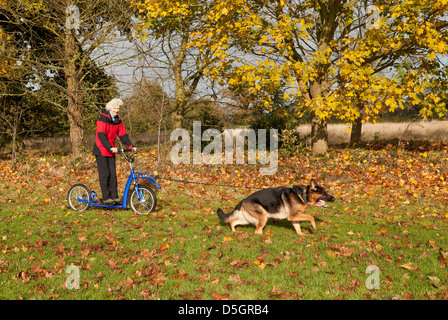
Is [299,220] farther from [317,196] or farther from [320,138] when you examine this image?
[320,138]

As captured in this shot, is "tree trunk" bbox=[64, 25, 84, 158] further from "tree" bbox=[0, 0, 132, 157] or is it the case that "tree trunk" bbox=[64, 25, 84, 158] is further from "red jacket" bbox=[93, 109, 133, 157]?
"red jacket" bbox=[93, 109, 133, 157]

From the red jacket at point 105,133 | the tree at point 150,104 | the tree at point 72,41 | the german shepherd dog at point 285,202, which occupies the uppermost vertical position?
the tree at point 72,41

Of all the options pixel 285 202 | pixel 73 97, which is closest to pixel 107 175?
pixel 285 202

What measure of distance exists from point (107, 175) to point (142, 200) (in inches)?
38.8

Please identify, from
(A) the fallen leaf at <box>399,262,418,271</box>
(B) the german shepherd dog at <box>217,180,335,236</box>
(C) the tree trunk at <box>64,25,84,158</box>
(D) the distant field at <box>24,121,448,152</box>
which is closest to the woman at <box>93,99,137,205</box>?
(B) the german shepherd dog at <box>217,180,335,236</box>

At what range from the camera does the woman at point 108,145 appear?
25.5ft

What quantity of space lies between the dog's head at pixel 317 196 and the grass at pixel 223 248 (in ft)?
2.07

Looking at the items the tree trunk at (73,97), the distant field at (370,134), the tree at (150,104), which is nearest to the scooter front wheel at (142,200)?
the tree at (150,104)

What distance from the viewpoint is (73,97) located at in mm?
14656

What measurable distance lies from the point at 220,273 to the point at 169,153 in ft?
35.4

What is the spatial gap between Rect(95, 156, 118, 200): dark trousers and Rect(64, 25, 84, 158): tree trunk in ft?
23.4

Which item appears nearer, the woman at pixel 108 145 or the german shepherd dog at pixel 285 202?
the german shepherd dog at pixel 285 202

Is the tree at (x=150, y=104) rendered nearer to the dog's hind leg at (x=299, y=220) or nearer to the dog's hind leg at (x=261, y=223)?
the dog's hind leg at (x=261, y=223)

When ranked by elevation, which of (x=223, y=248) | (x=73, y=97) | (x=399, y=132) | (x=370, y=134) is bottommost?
(x=223, y=248)
